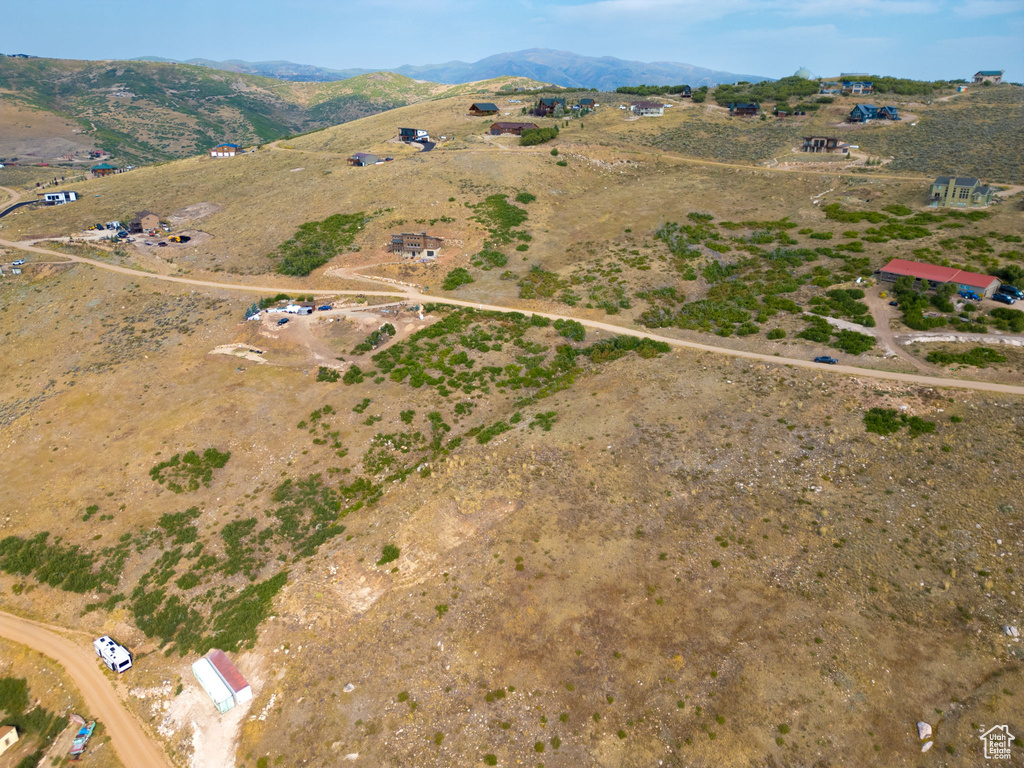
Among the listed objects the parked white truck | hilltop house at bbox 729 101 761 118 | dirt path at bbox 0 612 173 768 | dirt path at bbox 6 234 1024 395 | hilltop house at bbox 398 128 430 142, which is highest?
hilltop house at bbox 729 101 761 118

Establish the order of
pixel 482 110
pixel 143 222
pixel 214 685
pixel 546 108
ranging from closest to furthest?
1. pixel 214 685
2. pixel 143 222
3. pixel 546 108
4. pixel 482 110

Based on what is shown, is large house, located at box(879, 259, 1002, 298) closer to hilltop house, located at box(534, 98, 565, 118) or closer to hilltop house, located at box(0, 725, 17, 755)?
hilltop house, located at box(0, 725, 17, 755)

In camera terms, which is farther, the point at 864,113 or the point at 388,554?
the point at 864,113

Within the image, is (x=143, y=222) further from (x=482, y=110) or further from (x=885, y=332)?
(x=885, y=332)

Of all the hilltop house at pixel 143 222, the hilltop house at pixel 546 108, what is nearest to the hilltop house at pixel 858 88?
the hilltop house at pixel 546 108

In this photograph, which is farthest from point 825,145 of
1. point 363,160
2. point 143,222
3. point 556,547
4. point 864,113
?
point 143,222

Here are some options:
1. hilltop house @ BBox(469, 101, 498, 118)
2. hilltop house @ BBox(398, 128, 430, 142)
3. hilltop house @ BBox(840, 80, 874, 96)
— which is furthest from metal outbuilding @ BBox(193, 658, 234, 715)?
hilltop house @ BBox(840, 80, 874, 96)

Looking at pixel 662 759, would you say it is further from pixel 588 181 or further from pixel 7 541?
pixel 588 181
